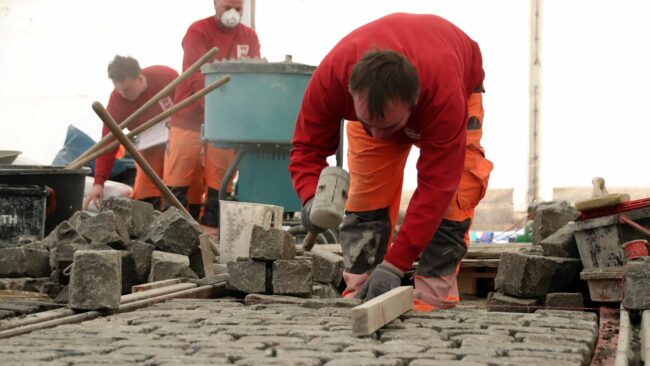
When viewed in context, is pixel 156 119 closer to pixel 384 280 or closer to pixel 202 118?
pixel 202 118

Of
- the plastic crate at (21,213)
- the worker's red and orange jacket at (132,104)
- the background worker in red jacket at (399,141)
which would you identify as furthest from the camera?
the worker's red and orange jacket at (132,104)

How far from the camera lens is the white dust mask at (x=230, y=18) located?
8422 millimetres

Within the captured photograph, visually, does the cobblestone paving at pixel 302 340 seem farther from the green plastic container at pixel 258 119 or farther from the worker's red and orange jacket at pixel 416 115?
the green plastic container at pixel 258 119


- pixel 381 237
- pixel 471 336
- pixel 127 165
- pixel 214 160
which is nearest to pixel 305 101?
pixel 381 237

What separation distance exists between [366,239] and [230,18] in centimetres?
395

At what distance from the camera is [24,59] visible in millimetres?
12117

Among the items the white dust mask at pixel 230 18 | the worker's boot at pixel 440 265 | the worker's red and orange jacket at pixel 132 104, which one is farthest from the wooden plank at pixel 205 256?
the white dust mask at pixel 230 18

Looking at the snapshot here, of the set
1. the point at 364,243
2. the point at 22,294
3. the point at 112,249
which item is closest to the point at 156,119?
the point at 112,249

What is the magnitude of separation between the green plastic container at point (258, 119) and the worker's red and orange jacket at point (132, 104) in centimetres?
63

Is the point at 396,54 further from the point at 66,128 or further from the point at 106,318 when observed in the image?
the point at 66,128

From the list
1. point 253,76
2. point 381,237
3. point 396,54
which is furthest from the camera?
point 253,76

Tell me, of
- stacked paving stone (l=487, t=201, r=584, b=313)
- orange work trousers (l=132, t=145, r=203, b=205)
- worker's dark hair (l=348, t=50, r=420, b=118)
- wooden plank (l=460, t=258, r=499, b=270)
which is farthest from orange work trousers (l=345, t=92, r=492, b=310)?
orange work trousers (l=132, t=145, r=203, b=205)

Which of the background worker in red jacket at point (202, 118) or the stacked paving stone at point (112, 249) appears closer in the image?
the stacked paving stone at point (112, 249)

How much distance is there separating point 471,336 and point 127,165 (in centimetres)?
673
